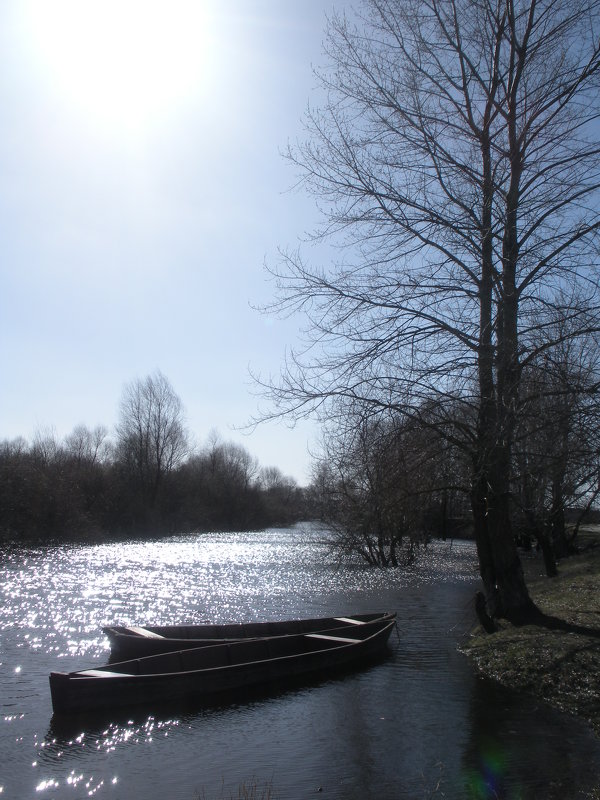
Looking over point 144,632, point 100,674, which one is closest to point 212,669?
point 100,674

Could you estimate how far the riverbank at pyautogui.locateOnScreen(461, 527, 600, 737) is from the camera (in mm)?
10953

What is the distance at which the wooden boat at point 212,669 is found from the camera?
1125cm

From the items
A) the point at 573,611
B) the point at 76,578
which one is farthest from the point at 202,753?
the point at 76,578

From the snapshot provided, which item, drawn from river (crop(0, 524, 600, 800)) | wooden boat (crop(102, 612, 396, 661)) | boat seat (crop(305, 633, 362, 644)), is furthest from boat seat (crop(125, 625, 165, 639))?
boat seat (crop(305, 633, 362, 644))

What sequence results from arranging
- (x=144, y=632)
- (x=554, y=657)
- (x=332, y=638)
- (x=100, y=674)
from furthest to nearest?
1. (x=332, y=638)
2. (x=144, y=632)
3. (x=554, y=657)
4. (x=100, y=674)

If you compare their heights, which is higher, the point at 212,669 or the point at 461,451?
the point at 461,451

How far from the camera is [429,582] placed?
30.0 metres

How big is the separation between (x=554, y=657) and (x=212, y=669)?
233 inches

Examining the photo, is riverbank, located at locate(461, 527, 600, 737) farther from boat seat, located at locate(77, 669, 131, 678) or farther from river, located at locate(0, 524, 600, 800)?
boat seat, located at locate(77, 669, 131, 678)

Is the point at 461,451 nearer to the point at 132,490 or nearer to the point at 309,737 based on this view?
the point at 309,737

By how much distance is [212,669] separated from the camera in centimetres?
1257

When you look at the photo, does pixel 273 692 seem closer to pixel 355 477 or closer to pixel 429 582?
pixel 355 477

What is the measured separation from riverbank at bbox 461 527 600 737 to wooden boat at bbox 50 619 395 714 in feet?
8.64

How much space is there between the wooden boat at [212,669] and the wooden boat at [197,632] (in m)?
0.56
